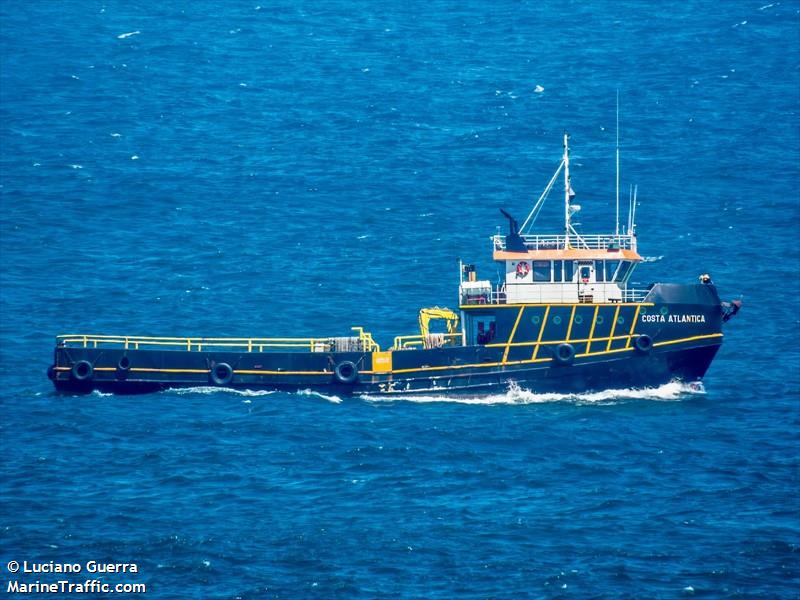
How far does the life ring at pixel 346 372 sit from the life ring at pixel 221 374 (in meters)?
3.75

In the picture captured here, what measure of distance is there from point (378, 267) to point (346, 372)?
1618cm

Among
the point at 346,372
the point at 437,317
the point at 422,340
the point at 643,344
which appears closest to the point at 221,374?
the point at 346,372

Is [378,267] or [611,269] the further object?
[378,267]

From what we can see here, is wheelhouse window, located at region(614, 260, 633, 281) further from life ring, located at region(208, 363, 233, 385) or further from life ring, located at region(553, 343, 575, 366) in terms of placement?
life ring, located at region(208, 363, 233, 385)

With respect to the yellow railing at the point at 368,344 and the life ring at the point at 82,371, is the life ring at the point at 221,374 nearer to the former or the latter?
the life ring at the point at 82,371

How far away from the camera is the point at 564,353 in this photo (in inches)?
2178

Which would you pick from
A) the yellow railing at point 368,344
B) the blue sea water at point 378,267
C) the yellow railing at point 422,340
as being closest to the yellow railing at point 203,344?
the yellow railing at point 368,344

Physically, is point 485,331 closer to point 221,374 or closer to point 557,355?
point 557,355

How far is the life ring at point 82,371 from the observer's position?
5731 cm

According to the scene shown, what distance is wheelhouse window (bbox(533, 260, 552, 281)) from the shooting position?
5641 centimetres

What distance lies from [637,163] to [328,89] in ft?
72.2

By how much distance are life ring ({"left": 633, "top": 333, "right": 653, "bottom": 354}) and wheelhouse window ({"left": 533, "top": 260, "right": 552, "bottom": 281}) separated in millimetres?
3827

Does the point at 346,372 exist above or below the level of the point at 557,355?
above

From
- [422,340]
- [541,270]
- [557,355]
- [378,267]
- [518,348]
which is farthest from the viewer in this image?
[378,267]
